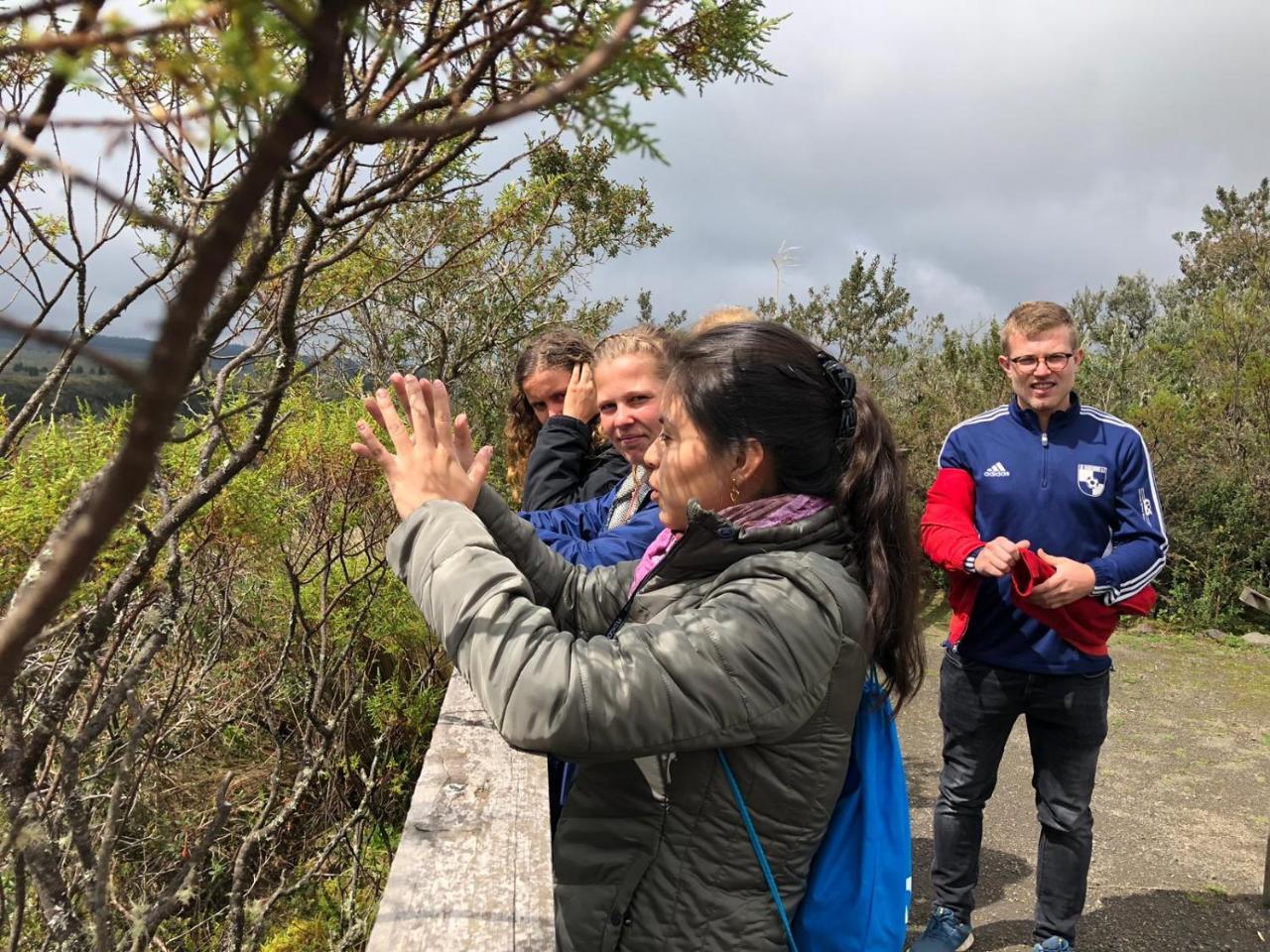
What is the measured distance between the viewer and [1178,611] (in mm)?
9398

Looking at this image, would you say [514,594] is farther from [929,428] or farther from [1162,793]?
[929,428]

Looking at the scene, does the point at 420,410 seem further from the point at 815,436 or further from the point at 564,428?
the point at 564,428

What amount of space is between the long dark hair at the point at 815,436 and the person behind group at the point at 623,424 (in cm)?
79

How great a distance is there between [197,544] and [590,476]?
1252mm

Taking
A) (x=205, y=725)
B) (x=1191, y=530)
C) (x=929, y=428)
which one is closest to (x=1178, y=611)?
(x=1191, y=530)

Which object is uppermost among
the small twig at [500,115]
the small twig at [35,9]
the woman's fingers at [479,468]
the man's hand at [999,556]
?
the small twig at [35,9]

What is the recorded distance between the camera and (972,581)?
2.94 metres

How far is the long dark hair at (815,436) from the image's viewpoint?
1399 mm

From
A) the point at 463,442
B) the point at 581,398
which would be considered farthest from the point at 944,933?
the point at 463,442

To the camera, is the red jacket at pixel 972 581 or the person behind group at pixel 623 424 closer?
the person behind group at pixel 623 424

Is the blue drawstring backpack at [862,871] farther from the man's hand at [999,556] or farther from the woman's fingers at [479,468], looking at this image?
the man's hand at [999,556]

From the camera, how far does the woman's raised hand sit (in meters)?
1.34

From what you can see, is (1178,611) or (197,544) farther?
(1178,611)

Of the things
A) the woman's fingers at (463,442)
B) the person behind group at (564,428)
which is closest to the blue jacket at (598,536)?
the person behind group at (564,428)
